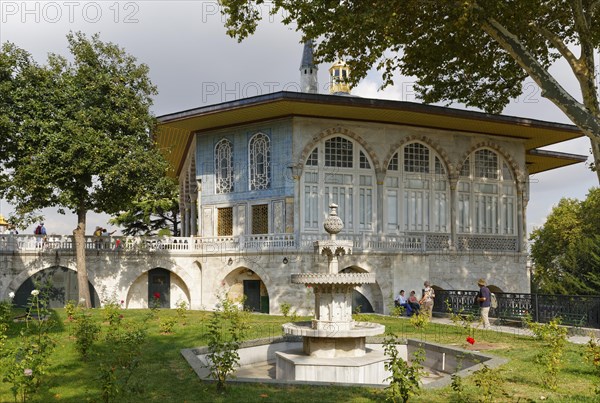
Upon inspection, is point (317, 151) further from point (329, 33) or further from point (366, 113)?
point (329, 33)

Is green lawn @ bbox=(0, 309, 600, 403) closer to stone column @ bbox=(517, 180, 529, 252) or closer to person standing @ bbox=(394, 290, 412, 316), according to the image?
person standing @ bbox=(394, 290, 412, 316)

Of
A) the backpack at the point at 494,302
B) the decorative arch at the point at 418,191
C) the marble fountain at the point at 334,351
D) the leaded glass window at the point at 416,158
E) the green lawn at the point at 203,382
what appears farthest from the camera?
the leaded glass window at the point at 416,158

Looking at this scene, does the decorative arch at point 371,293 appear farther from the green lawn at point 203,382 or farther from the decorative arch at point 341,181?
the green lawn at point 203,382

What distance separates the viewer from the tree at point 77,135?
67.5 feet

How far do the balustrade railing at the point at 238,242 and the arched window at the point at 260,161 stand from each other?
2.24 m

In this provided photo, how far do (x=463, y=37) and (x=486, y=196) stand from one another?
1424 cm

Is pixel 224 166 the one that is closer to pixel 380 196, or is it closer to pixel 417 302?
pixel 380 196

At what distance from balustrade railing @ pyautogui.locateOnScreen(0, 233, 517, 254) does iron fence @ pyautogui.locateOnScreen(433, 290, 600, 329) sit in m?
4.39

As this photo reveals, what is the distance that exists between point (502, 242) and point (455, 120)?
6291 millimetres

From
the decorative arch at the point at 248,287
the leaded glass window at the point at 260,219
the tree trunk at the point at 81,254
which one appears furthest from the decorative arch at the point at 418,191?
the tree trunk at the point at 81,254

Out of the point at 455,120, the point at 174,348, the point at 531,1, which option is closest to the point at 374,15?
the point at 531,1

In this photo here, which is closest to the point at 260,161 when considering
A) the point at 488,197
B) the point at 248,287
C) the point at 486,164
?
the point at 248,287

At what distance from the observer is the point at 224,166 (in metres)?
24.4

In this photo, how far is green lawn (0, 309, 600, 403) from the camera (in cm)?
770
